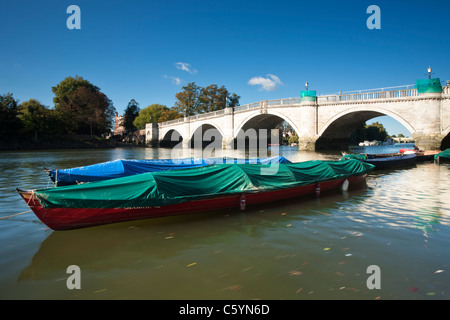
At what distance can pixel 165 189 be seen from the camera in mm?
6480

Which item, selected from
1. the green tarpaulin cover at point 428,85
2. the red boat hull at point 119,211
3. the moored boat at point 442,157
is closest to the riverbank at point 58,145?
the red boat hull at point 119,211

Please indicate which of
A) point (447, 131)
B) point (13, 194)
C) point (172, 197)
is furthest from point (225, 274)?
point (447, 131)

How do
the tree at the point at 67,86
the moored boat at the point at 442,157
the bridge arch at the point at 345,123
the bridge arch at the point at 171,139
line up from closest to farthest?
1. the moored boat at the point at 442,157
2. the bridge arch at the point at 345,123
3. the tree at the point at 67,86
4. the bridge arch at the point at 171,139

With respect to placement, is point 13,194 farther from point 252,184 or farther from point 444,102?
point 444,102

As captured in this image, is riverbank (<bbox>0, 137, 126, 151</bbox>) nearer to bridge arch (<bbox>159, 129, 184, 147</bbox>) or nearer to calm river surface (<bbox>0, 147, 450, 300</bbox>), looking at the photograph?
bridge arch (<bbox>159, 129, 184, 147</bbox>)

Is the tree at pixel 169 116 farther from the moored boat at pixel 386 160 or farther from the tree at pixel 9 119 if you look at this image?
the moored boat at pixel 386 160

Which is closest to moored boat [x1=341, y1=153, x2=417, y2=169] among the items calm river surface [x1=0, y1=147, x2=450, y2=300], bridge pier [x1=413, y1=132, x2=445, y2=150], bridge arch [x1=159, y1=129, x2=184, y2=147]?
bridge pier [x1=413, y1=132, x2=445, y2=150]

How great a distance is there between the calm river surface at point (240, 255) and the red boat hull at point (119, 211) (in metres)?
0.25

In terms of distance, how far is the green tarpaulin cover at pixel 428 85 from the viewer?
23189 mm

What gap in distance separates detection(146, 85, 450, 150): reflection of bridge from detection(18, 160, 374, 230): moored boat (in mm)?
20509

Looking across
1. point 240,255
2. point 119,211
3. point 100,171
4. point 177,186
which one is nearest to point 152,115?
point 100,171

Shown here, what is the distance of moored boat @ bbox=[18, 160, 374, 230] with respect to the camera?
18.3ft

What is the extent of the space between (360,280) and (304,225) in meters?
2.58

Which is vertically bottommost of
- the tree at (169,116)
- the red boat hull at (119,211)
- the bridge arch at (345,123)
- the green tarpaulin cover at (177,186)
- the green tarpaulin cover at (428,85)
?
the red boat hull at (119,211)
